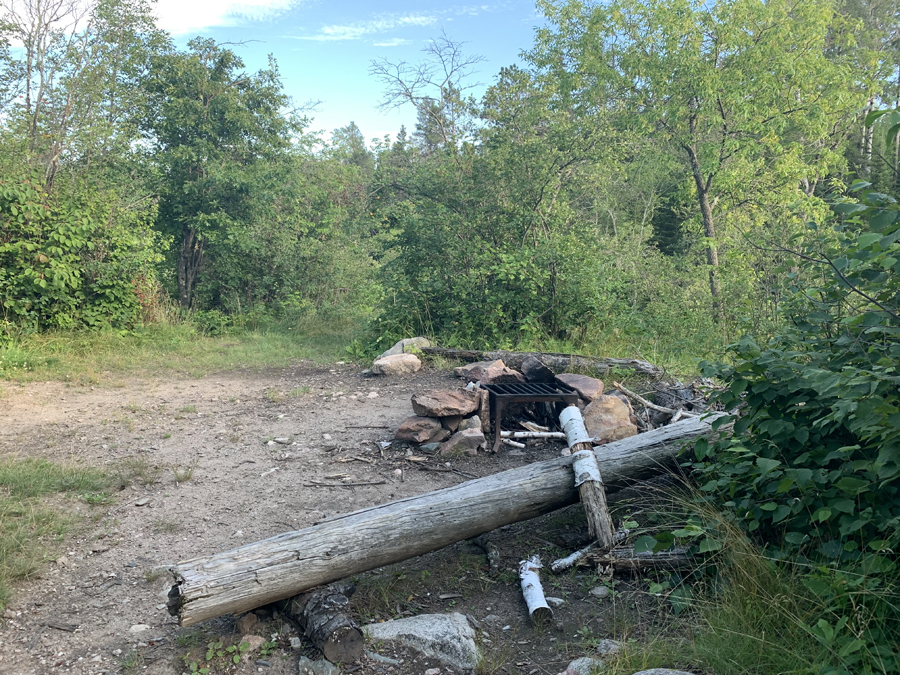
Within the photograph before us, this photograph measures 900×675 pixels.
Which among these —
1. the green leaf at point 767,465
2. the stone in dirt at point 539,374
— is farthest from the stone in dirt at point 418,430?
the green leaf at point 767,465

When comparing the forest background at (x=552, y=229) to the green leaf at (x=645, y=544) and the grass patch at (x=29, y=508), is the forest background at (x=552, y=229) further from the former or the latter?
the grass patch at (x=29, y=508)

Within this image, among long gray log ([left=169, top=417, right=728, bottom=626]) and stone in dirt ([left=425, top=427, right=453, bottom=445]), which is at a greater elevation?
long gray log ([left=169, top=417, right=728, bottom=626])

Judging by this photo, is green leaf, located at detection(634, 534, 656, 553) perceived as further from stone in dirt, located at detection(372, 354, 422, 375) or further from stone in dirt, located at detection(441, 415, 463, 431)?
stone in dirt, located at detection(372, 354, 422, 375)

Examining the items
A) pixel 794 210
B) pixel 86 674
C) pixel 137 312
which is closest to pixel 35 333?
pixel 137 312

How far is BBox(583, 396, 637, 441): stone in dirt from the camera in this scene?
16.3ft

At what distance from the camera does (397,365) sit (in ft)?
27.5

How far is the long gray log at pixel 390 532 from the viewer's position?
2.70 m

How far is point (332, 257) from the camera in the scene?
45.2 feet

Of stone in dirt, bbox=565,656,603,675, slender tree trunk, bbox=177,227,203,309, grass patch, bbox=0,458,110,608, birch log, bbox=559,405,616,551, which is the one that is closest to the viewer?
stone in dirt, bbox=565,656,603,675

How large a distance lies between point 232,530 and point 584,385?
363 cm

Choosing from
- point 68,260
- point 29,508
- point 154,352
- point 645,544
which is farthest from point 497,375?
point 68,260

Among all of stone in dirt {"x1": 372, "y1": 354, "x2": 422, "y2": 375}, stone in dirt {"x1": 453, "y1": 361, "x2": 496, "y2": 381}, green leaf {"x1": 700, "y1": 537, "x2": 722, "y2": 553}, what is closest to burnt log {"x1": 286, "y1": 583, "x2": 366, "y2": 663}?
green leaf {"x1": 700, "y1": 537, "x2": 722, "y2": 553}

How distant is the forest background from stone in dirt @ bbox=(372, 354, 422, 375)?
138 cm

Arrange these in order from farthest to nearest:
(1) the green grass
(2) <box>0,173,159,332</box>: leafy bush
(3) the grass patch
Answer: (2) <box>0,173,159,332</box>: leafy bush, (1) the green grass, (3) the grass patch
